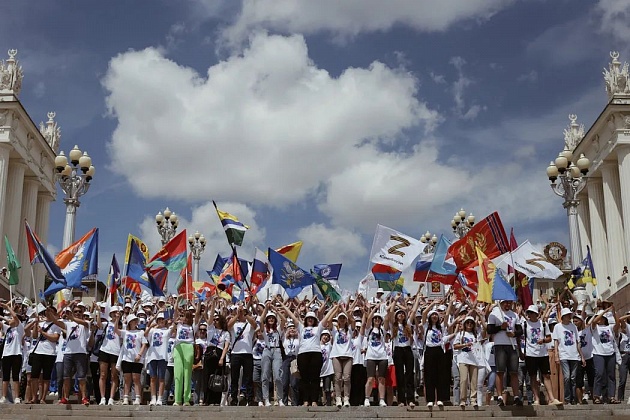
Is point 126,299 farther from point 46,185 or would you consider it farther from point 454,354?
point 46,185

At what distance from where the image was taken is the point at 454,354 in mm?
14188

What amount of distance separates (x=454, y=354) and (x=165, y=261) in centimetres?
819

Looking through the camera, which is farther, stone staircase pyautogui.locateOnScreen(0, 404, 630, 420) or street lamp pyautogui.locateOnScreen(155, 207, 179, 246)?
street lamp pyautogui.locateOnScreen(155, 207, 179, 246)

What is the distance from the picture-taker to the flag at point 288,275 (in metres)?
18.3

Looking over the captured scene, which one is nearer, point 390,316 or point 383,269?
point 390,316

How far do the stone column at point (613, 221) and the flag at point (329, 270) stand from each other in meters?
25.5

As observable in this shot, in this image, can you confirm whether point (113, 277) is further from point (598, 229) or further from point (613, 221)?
point (598, 229)

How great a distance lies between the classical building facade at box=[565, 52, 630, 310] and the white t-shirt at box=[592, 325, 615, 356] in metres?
25.4

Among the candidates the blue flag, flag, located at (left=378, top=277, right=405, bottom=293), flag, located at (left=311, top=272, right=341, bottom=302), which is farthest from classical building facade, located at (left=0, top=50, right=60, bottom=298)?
the blue flag

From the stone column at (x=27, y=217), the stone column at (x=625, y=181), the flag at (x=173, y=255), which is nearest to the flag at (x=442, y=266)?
the flag at (x=173, y=255)

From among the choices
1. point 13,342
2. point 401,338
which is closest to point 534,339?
point 401,338

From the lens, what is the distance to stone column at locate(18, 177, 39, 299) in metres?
44.4

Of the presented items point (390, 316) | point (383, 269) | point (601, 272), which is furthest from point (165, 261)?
point (601, 272)

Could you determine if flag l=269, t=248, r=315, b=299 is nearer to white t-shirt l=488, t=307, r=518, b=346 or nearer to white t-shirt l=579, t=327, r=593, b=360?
white t-shirt l=488, t=307, r=518, b=346
